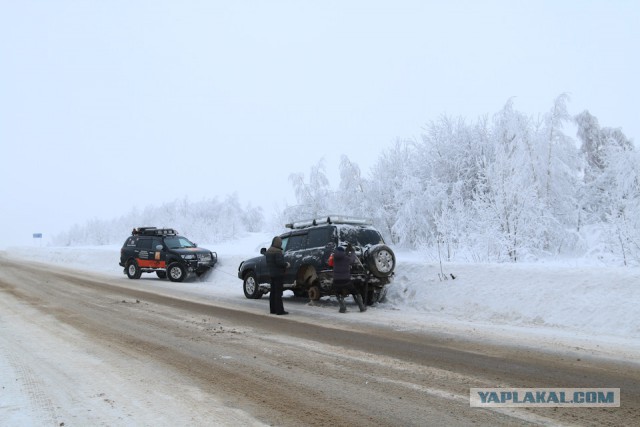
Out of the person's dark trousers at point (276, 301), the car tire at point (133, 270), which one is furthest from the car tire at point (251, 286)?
the car tire at point (133, 270)

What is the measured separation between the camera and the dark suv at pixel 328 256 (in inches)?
521

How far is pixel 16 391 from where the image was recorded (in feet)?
18.3

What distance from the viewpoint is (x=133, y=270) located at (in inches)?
959

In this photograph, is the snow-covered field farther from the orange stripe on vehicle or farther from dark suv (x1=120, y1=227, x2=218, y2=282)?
the orange stripe on vehicle

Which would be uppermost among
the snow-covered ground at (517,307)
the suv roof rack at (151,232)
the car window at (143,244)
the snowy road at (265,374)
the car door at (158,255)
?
the suv roof rack at (151,232)

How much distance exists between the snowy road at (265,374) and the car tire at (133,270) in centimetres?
1386

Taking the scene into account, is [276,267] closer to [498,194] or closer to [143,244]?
[498,194]

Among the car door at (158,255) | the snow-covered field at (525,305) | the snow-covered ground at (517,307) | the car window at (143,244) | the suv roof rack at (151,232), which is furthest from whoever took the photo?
the suv roof rack at (151,232)

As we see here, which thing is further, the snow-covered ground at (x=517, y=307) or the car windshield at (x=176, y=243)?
the car windshield at (x=176, y=243)

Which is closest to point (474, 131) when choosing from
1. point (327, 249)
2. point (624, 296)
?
point (327, 249)

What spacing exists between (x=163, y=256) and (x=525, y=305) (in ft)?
57.1

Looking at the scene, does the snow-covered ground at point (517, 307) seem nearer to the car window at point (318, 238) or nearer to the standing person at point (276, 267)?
the standing person at point (276, 267)

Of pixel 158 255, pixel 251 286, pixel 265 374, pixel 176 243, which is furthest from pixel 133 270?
pixel 265 374

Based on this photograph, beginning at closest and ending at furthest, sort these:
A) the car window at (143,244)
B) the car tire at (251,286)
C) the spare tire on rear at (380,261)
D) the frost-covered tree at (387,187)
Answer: the spare tire on rear at (380,261) → the car tire at (251,286) → the car window at (143,244) → the frost-covered tree at (387,187)
